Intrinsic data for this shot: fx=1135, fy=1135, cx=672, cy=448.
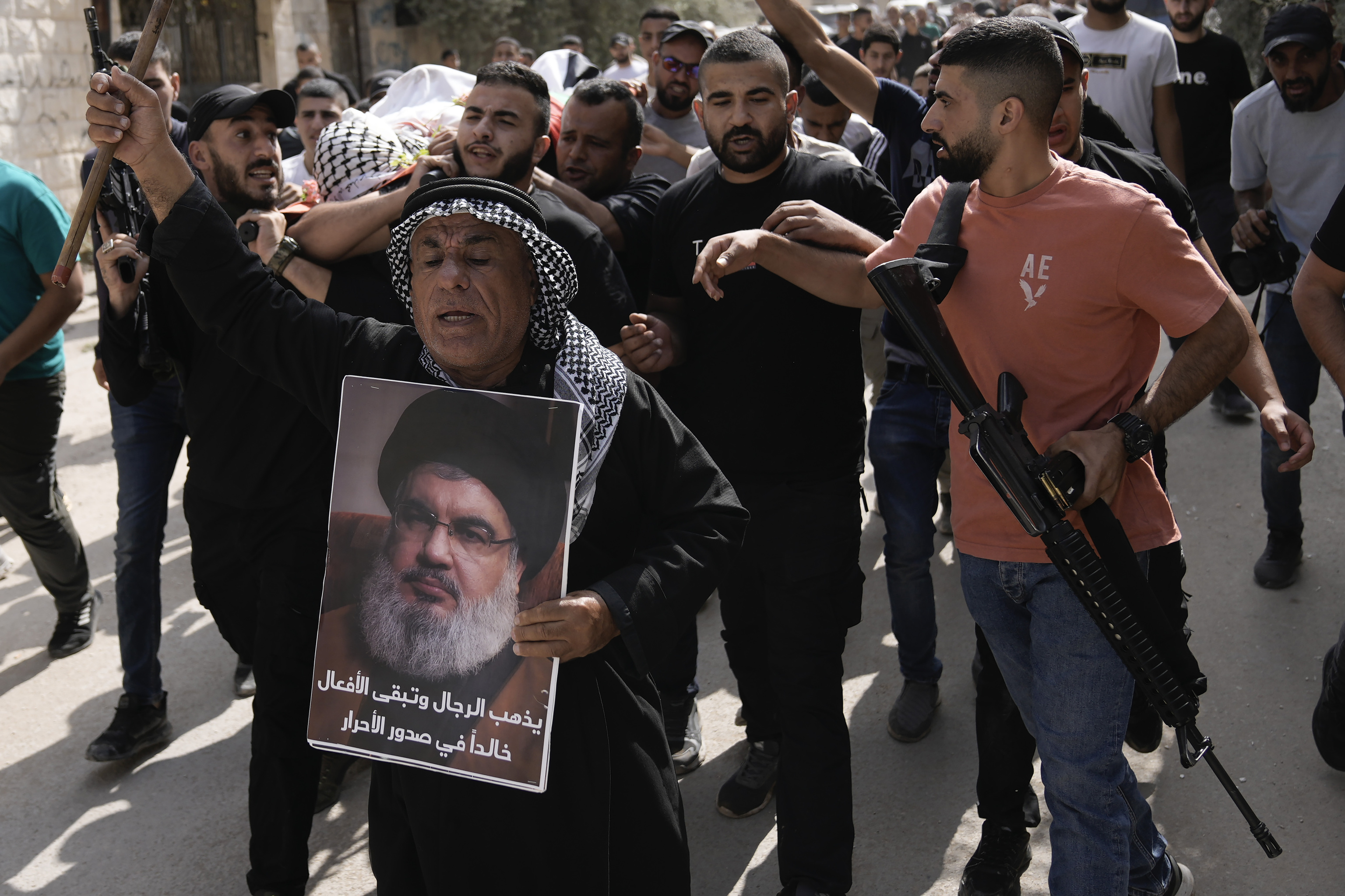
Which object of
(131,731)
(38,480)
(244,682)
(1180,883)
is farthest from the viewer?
(38,480)

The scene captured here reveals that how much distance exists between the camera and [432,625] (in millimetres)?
2010

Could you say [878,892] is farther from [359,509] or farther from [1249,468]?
[1249,468]

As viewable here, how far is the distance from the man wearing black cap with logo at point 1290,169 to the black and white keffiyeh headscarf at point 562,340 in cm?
339

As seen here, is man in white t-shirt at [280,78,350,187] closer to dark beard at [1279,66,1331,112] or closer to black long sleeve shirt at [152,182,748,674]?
black long sleeve shirt at [152,182,748,674]

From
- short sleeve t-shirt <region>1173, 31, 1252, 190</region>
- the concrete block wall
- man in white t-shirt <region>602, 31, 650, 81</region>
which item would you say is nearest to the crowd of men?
short sleeve t-shirt <region>1173, 31, 1252, 190</region>

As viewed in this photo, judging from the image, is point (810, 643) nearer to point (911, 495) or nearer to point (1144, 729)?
point (911, 495)

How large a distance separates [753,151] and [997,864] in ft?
6.69

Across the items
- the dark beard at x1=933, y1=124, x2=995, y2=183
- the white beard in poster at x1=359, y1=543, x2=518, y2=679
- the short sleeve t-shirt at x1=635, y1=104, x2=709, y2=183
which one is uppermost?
the dark beard at x1=933, y1=124, x2=995, y2=183

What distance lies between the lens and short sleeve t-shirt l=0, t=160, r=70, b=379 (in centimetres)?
418

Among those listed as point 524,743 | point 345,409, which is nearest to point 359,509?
point 345,409

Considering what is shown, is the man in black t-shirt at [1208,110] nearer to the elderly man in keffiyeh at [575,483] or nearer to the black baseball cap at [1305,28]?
the black baseball cap at [1305,28]

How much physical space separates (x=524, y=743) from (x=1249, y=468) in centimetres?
501

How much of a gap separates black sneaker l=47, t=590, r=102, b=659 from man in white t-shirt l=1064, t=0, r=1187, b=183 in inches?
198

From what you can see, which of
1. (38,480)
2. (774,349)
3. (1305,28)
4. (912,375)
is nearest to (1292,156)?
(1305,28)
